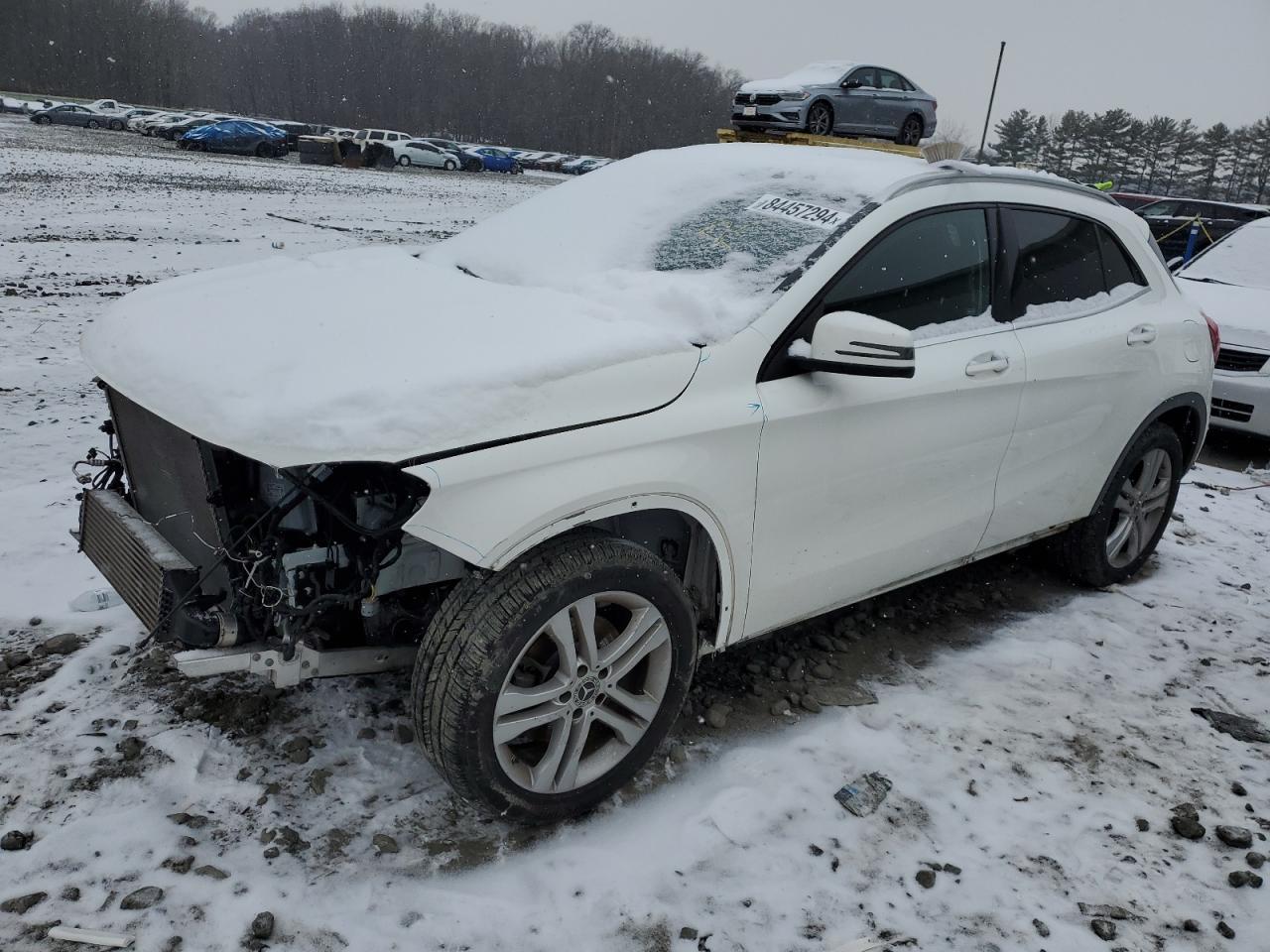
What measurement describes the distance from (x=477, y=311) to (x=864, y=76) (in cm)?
1441

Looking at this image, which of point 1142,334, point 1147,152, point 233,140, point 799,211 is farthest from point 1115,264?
point 1147,152

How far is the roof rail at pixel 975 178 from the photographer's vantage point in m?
3.15

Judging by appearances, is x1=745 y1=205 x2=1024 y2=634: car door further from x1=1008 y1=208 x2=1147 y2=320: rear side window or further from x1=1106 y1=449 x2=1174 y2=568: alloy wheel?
x1=1106 y1=449 x2=1174 y2=568: alloy wheel

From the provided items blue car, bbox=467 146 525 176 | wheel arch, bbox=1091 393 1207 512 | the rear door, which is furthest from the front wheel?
blue car, bbox=467 146 525 176

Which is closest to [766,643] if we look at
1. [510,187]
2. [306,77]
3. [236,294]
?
[236,294]

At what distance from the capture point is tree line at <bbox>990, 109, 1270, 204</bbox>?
7962 cm

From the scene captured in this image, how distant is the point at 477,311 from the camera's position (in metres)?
2.76

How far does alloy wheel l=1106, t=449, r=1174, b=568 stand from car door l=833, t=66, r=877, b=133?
38.9 ft

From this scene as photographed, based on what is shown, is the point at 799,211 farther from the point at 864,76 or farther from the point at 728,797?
the point at 864,76

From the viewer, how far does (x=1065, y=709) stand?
11.3ft

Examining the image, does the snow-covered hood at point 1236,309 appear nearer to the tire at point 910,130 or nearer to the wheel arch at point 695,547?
the wheel arch at point 695,547

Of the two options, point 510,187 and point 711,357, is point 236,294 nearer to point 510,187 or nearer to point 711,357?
point 711,357

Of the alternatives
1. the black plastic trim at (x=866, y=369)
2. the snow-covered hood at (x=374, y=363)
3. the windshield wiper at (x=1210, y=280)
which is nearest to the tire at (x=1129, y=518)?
the black plastic trim at (x=866, y=369)

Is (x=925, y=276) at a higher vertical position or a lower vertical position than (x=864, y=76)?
lower
